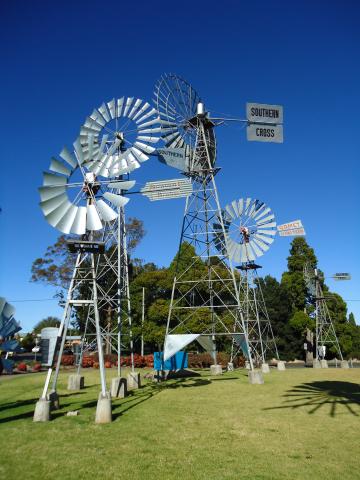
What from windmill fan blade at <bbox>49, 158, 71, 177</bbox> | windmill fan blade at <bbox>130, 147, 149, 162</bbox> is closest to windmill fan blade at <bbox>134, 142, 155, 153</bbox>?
windmill fan blade at <bbox>130, 147, 149, 162</bbox>

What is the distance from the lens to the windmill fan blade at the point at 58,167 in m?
12.3

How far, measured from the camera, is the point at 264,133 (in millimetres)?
21125

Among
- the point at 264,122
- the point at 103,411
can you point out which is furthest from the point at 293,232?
the point at 103,411

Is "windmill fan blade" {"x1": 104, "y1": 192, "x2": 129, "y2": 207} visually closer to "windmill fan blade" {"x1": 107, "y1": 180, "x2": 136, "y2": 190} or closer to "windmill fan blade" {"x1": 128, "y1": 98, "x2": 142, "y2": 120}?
"windmill fan blade" {"x1": 107, "y1": 180, "x2": 136, "y2": 190}

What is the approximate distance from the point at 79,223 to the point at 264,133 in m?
13.4

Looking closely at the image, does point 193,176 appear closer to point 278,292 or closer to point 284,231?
point 284,231

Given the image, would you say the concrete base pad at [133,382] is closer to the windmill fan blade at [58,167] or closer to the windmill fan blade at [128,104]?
the windmill fan blade at [58,167]

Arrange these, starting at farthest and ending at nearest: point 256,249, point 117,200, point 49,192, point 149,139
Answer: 1. point 256,249
2. point 149,139
3. point 117,200
4. point 49,192

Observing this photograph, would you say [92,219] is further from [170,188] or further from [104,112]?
[104,112]

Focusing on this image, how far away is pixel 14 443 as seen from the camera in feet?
26.8

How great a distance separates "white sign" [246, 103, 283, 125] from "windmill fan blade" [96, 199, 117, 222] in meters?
12.6

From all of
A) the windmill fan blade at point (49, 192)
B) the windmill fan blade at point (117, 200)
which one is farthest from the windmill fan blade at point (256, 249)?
the windmill fan blade at point (49, 192)

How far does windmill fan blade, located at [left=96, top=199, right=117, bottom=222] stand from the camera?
11.6 m

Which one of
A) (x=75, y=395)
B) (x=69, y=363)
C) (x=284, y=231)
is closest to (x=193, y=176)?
(x=284, y=231)
